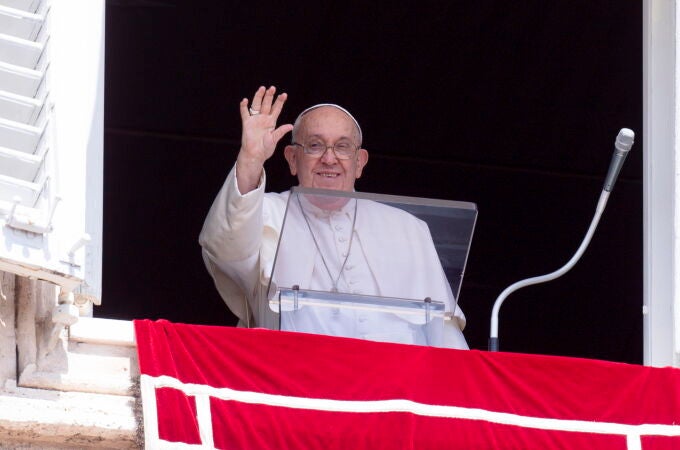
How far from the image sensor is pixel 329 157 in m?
6.31

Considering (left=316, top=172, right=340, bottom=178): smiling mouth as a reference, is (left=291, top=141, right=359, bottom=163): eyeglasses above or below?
above

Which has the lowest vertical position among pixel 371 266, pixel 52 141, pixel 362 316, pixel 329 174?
pixel 362 316

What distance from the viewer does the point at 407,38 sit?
8508 mm

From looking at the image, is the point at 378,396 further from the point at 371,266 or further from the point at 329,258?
the point at 329,258

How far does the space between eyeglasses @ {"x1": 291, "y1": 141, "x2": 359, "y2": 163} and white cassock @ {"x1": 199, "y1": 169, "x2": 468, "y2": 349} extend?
0.35 metres

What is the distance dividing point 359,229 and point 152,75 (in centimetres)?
329

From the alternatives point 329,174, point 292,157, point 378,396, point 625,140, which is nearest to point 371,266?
point 378,396

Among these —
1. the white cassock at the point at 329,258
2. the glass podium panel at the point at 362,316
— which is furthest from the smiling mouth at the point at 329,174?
the glass podium panel at the point at 362,316

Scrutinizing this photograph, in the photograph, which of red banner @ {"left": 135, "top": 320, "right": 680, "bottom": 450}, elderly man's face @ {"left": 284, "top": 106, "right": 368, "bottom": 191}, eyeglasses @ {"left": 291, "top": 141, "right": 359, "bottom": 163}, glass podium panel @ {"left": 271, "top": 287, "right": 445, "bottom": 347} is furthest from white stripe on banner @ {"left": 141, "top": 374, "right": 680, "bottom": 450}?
eyeglasses @ {"left": 291, "top": 141, "right": 359, "bottom": 163}

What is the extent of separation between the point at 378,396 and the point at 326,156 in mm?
1381

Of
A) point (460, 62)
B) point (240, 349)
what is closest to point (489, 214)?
point (460, 62)

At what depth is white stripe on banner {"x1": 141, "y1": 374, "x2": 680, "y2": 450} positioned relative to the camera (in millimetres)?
4992

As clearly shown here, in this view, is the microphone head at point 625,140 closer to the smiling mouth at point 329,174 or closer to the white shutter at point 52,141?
the smiling mouth at point 329,174

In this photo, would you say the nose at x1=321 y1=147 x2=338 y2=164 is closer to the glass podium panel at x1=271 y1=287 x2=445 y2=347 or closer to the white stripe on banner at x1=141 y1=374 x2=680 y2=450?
the glass podium panel at x1=271 y1=287 x2=445 y2=347
